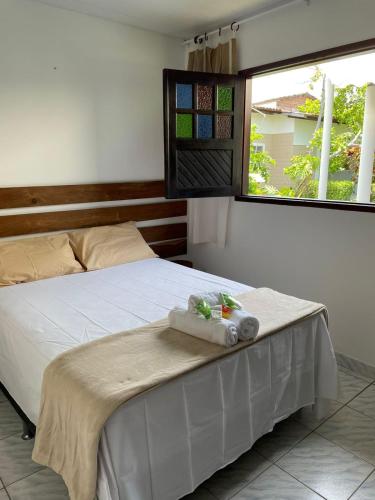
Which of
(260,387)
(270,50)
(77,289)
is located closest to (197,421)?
(260,387)

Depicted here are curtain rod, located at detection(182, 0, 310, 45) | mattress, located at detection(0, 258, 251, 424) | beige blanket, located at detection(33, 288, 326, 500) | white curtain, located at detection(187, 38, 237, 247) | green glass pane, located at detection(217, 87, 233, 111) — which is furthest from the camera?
white curtain, located at detection(187, 38, 237, 247)

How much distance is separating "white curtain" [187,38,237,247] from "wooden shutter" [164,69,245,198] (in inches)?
9.2

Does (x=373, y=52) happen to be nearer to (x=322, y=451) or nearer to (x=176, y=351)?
(x=176, y=351)

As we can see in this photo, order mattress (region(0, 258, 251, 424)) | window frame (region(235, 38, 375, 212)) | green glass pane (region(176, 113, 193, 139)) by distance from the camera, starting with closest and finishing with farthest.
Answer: mattress (region(0, 258, 251, 424)) → window frame (region(235, 38, 375, 212)) → green glass pane (region(176, 113, 193, 139))

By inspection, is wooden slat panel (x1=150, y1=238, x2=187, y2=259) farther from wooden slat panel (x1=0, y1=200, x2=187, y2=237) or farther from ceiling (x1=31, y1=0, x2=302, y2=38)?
ceiling (x1=31, y1=0, x2=302, y2=38)

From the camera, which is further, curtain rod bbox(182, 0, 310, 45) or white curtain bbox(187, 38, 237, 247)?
white curtain bbox(187, 38, 237, 247)

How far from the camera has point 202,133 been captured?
9.91 feet

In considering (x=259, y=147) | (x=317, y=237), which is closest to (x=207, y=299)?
(x=317, y=237)

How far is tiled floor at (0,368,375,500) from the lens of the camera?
1.68 m

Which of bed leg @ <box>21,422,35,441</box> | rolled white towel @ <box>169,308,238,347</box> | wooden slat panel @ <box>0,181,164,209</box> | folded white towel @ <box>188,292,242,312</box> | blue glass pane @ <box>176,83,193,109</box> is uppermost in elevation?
blue glass pane @ <box>176,83,193,109</box>

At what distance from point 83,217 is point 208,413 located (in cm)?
207

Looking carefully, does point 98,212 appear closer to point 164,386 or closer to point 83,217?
point 83,217

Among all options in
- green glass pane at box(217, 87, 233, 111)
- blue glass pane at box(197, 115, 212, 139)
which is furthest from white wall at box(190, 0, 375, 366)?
blue glass pane at box(197, 115, 212, 139)

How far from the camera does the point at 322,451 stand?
1945mm
